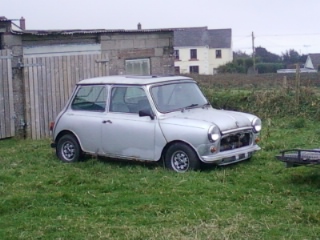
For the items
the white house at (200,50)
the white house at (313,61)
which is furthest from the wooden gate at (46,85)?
the white house at (200,50)

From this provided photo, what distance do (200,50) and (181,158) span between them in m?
57.8

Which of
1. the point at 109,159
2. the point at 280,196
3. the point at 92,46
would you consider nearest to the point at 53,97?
the point at 92,46

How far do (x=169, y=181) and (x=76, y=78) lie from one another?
298 inches

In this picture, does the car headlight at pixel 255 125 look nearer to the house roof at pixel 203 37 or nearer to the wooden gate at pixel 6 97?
the wooden gate at pixel 6 97

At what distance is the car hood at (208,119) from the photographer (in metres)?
10.9

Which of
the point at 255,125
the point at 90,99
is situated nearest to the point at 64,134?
the point at 90,99

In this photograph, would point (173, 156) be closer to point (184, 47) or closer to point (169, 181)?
point (169, 181)

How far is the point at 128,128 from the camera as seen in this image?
37.7ft

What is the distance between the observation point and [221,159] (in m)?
10.8

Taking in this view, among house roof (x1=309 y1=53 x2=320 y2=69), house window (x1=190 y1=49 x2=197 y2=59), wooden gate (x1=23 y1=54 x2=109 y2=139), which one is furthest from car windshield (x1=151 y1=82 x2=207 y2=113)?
house window (x1=190 y1=49 x2=197 y2=59)

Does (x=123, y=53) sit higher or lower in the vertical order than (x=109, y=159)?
higher

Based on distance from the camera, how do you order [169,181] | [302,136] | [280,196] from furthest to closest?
[302,136]
[169,181]
[280,196]

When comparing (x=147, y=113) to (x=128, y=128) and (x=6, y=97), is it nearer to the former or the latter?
(x=128, y=128)

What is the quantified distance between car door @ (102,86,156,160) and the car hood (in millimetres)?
404
